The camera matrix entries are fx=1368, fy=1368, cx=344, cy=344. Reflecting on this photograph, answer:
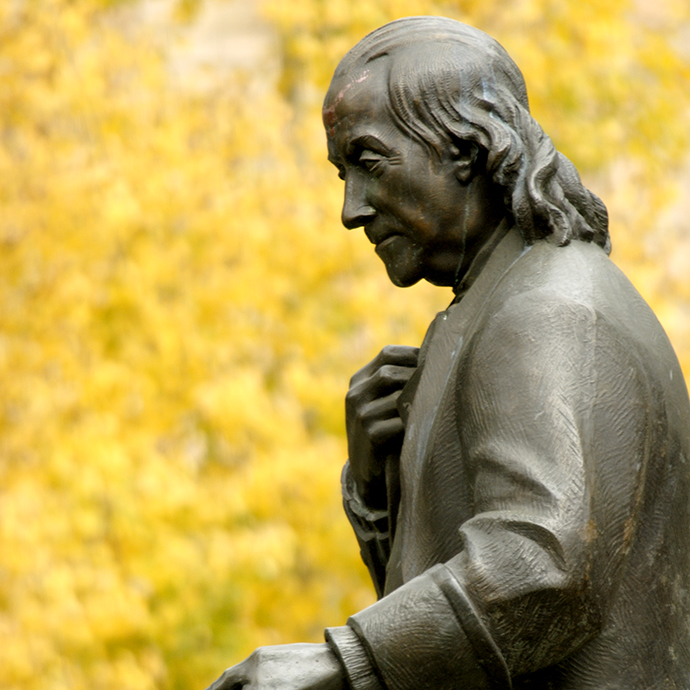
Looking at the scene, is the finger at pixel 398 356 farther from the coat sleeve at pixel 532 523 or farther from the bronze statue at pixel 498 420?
the coat sleeve at pixel 532 523

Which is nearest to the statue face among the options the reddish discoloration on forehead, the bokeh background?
the reddish discoloration on forehead

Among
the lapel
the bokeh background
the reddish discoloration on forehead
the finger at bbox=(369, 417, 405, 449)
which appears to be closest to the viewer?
the lapel

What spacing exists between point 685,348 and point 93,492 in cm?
366

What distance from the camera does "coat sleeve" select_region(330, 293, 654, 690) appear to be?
7.41 ft

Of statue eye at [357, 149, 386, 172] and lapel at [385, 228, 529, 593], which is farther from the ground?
statue eye at [357, 149, 386, 172]

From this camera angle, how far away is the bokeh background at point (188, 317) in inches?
265

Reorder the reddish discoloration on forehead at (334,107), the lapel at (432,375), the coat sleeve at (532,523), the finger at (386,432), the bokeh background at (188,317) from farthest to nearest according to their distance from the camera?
1. the bokeh background at (188,317)
2. the finger at (386,432)
3. the reddish discoloration on forehead at (334,107)
4. the lapel at (432,375)
5. the coat sleeve at (532,523)

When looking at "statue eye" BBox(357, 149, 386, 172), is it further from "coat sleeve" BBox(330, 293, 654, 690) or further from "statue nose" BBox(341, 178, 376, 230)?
"coat sleeve" BBox(330, 293, 654, 690)

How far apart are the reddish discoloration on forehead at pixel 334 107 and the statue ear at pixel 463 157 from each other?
235mm

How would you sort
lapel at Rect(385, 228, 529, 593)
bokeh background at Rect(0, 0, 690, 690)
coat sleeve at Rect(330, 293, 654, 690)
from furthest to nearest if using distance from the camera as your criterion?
bokeh background at Rect(0, 0, 690, 690), lapel at Rect(385, 228, 529, 593), coat sleeve at Rect(330, 293, 654, 690)

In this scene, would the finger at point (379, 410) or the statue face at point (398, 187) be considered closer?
the statue face at point (398, 187)

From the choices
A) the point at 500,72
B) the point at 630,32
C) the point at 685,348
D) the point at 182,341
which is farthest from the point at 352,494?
the point at 630,32

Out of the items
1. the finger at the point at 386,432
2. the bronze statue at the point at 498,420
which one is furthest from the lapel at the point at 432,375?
the finger at the point at 386,432

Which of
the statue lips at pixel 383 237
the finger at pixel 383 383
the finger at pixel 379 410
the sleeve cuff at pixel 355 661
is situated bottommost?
the sleeve cuff at pixel 355 661
